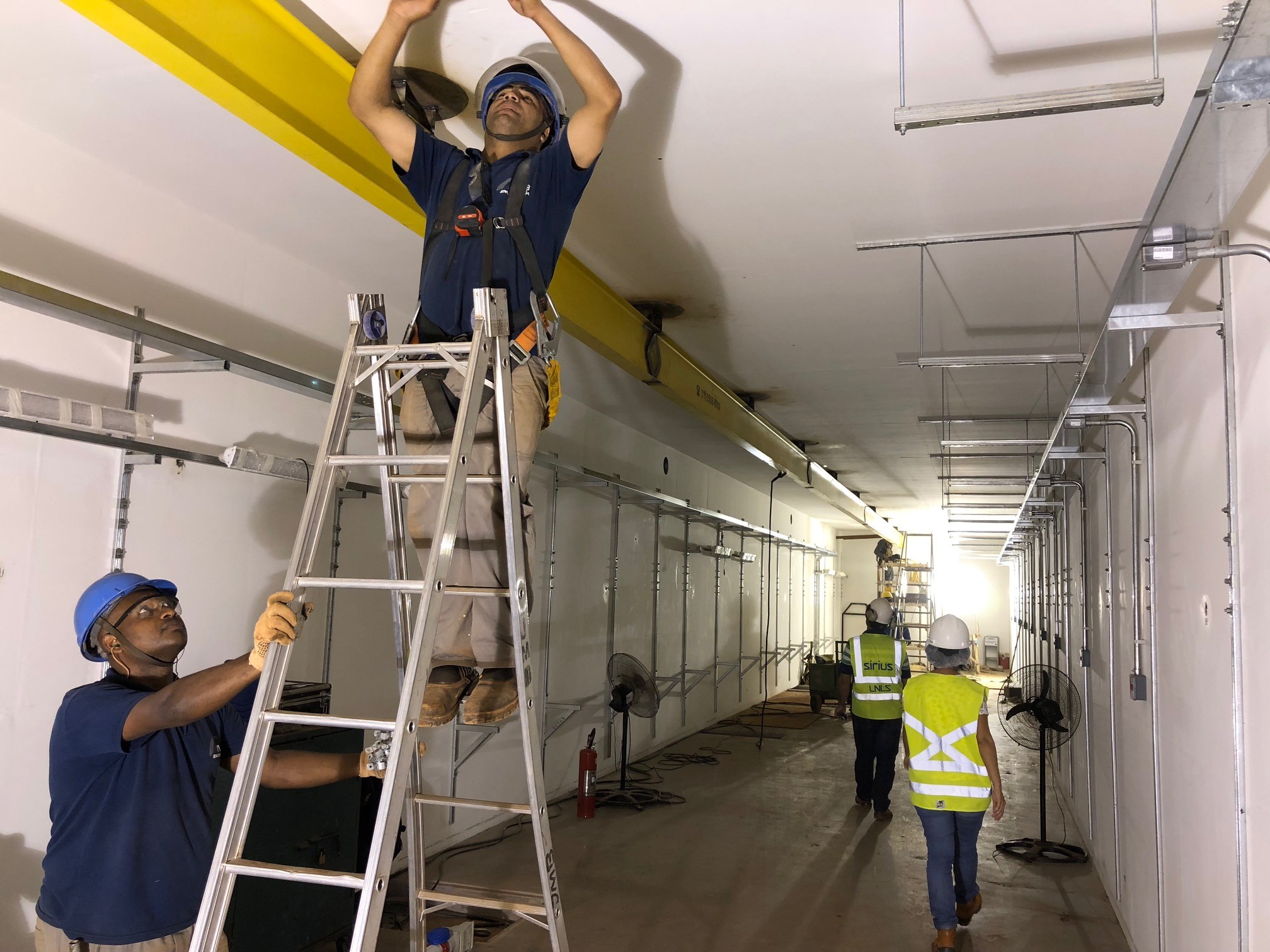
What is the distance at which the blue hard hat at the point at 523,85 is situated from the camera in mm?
2645

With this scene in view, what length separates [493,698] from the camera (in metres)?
2.42

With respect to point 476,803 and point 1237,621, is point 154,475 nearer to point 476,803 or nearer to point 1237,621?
point 476,803

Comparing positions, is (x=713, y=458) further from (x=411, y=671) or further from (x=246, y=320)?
(x=411, y=671)

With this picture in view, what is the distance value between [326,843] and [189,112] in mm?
2898

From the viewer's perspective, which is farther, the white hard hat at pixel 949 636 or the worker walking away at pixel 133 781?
the white hard hat at pixel 949 636

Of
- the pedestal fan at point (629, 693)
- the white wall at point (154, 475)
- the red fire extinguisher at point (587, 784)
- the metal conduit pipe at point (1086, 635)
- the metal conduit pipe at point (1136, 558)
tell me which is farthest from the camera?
the pedestal fan at point (629, 693)

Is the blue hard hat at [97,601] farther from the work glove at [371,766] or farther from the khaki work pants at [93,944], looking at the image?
the work glove at [371,766]

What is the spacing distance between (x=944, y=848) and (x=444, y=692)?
10.5 feet

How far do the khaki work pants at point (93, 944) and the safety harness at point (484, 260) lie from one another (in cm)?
142

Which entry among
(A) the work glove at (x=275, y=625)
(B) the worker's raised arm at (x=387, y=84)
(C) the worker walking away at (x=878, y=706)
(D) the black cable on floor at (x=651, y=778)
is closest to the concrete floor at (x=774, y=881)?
(D) the black cable on floor at (x=651, y=778)

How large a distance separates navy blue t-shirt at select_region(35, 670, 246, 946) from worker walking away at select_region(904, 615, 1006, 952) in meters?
3.43

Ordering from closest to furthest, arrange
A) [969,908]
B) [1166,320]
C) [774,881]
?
[1166,320] → [969,908] → [774,881]

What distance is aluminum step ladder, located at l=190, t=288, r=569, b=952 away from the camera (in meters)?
→ 1.72

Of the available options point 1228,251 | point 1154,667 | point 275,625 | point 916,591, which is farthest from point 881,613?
point 916,591
